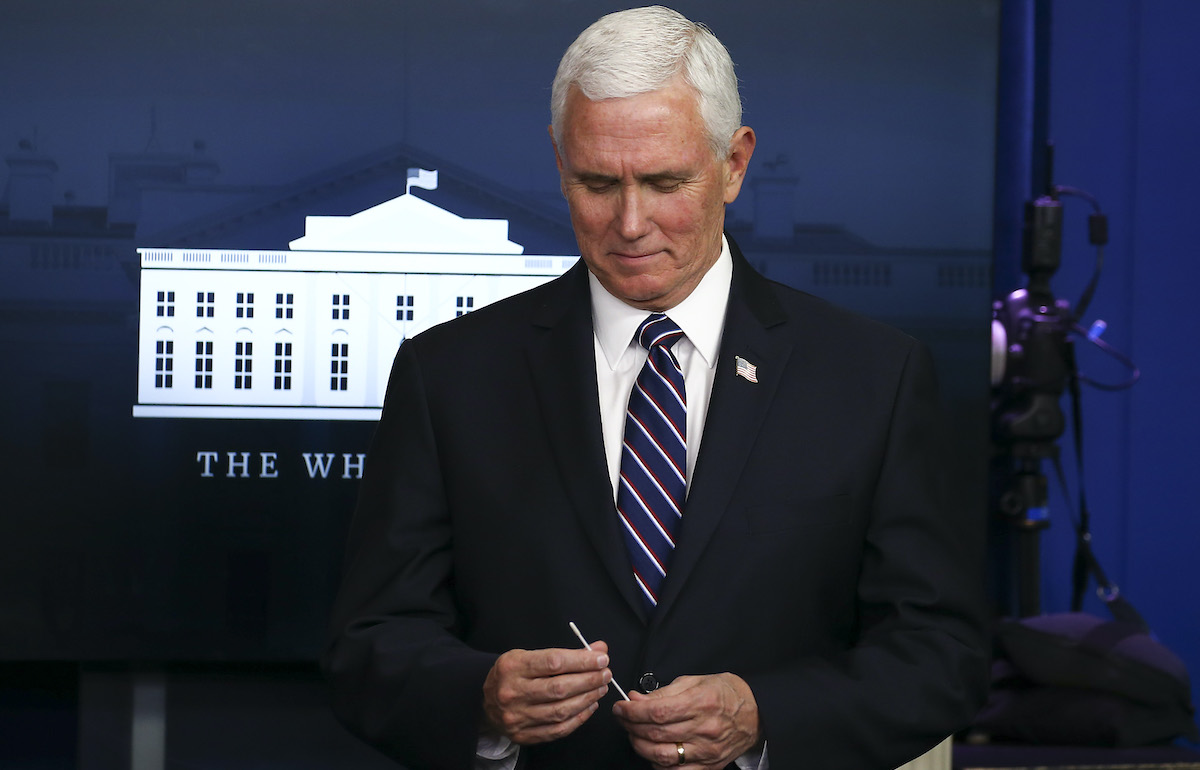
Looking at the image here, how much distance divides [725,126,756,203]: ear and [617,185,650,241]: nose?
0.14 meters

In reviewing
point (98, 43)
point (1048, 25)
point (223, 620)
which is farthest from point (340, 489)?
point (1048, 25)

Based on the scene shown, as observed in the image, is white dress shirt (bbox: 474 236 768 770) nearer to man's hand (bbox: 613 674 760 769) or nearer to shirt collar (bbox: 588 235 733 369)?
shirt collar (bbox: 588 235 733 369)

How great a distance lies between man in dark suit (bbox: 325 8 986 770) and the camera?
122 cm

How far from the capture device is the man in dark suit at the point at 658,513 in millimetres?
1216

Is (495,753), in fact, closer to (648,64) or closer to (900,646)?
(900,646)

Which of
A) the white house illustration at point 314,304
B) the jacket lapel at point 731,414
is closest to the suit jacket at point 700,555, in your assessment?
the jacket lapel at point 731,414

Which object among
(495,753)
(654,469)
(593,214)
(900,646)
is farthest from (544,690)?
(593,214)

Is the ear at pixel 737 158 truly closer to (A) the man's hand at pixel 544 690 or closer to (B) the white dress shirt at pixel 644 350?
Answer: (B) the white dress shirt at pixel 644 350

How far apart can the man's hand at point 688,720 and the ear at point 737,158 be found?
53 cm

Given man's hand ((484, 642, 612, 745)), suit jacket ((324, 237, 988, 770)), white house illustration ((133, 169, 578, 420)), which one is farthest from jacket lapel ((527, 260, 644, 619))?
white house illustration ((133, 169, 578, 420))

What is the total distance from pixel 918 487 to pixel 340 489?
1.47 metres

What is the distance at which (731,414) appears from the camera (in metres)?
1.27

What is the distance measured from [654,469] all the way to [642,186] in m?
0.30

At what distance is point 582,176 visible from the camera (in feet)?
4.10
